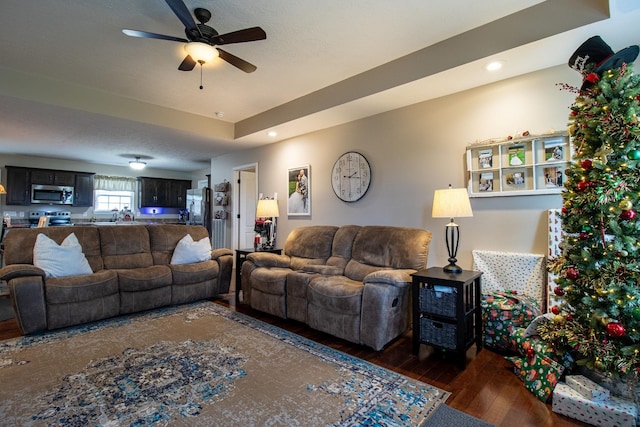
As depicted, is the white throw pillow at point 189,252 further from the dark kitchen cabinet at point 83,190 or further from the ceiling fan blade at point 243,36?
the dark kitchen cabinet at point 83,190

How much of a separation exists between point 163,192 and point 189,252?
5.48 meters

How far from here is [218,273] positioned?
14.1ft

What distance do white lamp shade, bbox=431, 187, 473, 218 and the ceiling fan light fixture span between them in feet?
7.51

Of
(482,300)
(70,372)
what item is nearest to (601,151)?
(482,300)

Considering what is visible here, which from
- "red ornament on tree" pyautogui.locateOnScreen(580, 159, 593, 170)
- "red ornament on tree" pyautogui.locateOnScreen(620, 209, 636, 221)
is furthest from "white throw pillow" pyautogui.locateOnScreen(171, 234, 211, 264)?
"red ornament on tree" pyautogui.locateOnScreen(620, 209, 636, 221)

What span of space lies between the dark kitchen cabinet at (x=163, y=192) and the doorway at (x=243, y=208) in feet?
11.9

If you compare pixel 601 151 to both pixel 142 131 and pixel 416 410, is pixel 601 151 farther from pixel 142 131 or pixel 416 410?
pixel 142 131

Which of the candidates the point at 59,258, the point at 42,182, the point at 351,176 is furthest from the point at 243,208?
the point at 42,182

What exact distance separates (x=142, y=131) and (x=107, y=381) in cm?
384

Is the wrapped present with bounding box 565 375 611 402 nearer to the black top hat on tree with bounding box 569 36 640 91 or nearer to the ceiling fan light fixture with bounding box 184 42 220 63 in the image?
the black top hat on tree with bounding box 569 36 640 91

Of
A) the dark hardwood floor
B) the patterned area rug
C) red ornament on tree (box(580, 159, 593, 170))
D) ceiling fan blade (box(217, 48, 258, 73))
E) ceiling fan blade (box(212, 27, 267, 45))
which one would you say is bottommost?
the dark hardwood floor

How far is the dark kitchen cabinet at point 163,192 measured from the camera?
8578 millimetres

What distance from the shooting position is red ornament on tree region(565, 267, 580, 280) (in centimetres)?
193

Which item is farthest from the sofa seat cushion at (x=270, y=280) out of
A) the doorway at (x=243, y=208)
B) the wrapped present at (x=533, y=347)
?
the doorway at (x=243, y=208)
